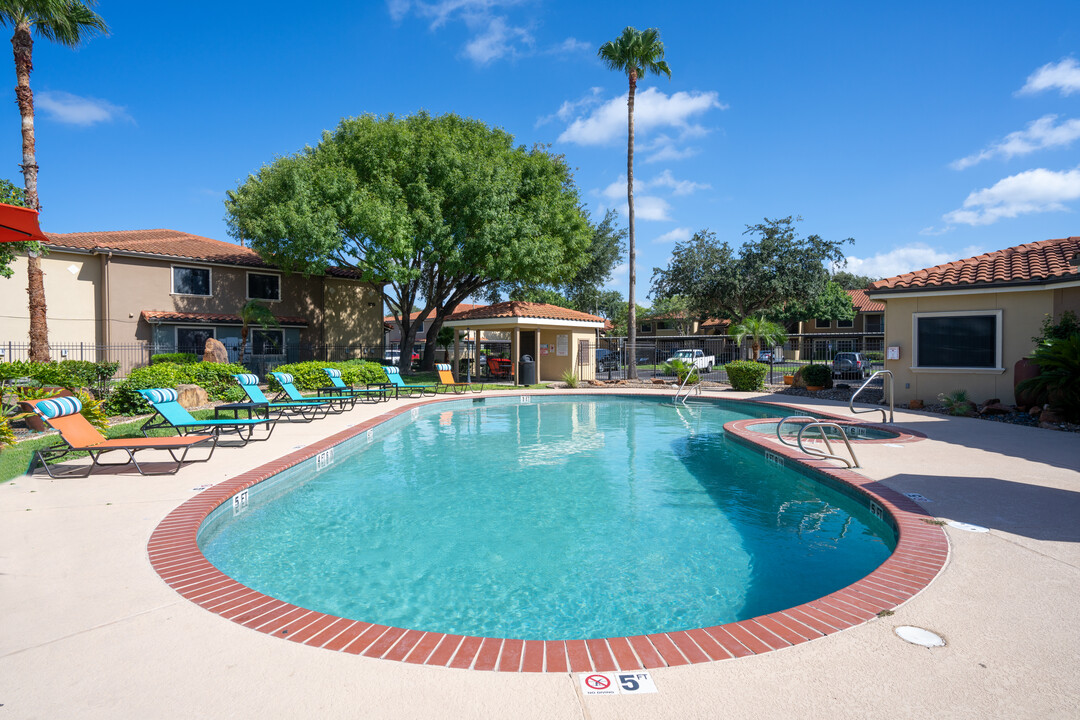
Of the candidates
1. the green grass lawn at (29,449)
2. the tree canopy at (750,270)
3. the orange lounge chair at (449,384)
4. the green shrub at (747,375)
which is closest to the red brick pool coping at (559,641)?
the green grass lawn at (29,449)

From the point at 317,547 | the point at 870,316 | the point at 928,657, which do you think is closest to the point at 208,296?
the point at 317,547

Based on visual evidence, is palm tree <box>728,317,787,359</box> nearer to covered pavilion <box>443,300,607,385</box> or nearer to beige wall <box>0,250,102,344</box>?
covered pavilion <box>443,300,607,385</box>

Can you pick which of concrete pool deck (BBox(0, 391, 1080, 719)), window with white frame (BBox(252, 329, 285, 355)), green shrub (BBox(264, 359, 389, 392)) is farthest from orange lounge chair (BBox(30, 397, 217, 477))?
window with white frame (BBox(252, 329, 285, 355))

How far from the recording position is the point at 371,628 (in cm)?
303

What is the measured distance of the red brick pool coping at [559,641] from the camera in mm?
2678

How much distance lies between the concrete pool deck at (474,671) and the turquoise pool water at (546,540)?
A: 108cm

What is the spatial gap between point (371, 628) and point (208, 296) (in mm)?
26156

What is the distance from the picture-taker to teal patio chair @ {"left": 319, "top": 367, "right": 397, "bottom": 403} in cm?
1511

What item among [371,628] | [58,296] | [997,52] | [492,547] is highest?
[997,52]

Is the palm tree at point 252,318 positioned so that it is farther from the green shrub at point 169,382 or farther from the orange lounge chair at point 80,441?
the orange lounge chair at point 80,441

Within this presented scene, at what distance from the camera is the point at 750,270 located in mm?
35406

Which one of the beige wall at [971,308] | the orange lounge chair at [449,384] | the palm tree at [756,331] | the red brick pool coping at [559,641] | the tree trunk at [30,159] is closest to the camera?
the red brick pool coping at [559,641]

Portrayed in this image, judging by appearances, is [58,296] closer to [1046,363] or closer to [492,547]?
[492,547]

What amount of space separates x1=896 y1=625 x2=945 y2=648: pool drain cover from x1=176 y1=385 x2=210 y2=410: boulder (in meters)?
13.6
